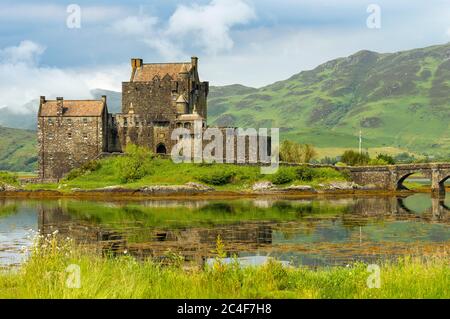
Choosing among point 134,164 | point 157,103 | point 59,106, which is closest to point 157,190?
point 134,164

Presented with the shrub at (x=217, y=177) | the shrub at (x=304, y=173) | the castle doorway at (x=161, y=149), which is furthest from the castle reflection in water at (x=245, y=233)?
the castle doorway at (x=161, y=149)

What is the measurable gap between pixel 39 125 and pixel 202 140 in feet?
76.1

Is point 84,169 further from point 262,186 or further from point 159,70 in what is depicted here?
point 262,186

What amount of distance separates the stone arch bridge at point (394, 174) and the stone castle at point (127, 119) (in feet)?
76.3

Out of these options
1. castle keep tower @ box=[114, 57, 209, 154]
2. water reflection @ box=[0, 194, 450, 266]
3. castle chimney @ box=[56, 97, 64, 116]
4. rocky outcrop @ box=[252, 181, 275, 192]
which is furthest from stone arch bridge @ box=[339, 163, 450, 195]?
castle chimney @ box=[56, 97, 64, 116]

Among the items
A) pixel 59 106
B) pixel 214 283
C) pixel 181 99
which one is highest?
pixel 181 99

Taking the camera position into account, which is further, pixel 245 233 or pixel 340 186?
pixel 340 186

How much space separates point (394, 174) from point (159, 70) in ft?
122

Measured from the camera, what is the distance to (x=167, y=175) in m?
87.6

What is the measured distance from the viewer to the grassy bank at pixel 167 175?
282 feet

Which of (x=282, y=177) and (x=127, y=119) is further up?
(x=127, y=119)

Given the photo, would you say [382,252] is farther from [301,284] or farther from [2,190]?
[2,190]

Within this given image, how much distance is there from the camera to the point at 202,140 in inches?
3644

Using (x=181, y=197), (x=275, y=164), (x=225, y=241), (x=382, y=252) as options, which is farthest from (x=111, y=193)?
(x=382, y=252)
